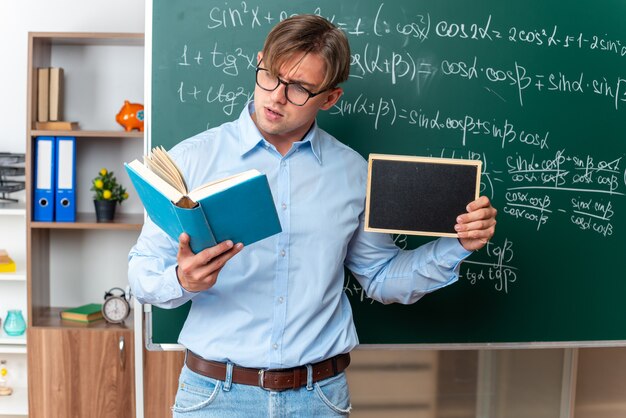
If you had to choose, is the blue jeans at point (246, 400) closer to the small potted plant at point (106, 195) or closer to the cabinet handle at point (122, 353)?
the cabinet handle at point (122, 353)

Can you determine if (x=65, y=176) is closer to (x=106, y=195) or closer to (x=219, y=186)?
(x=106, y=195)

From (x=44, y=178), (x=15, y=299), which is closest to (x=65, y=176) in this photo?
(x=44, y=178)

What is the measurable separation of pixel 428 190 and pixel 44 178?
191cm

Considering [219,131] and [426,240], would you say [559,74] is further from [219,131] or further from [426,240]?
[219,131]

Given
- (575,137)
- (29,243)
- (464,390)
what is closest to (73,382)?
(29,243)

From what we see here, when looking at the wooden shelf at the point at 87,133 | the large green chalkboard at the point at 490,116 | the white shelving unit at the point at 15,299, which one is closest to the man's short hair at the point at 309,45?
the large green chalkboard at the point at 490,116

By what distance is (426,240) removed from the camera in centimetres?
220

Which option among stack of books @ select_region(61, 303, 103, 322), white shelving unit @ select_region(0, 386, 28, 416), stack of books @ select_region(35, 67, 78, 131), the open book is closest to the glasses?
the open book

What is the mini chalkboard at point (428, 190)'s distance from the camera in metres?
1.61

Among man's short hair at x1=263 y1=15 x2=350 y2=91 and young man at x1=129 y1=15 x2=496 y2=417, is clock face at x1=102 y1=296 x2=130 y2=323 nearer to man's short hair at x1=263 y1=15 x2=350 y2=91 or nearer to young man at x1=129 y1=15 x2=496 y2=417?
young man at x1=129 y1=15 x2=496 y2=417

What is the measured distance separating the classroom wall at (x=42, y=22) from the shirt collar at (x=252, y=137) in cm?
181

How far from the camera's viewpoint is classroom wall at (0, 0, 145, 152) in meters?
3.20

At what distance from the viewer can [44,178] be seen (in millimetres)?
2955

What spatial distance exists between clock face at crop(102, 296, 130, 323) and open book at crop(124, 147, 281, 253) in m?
1.77
